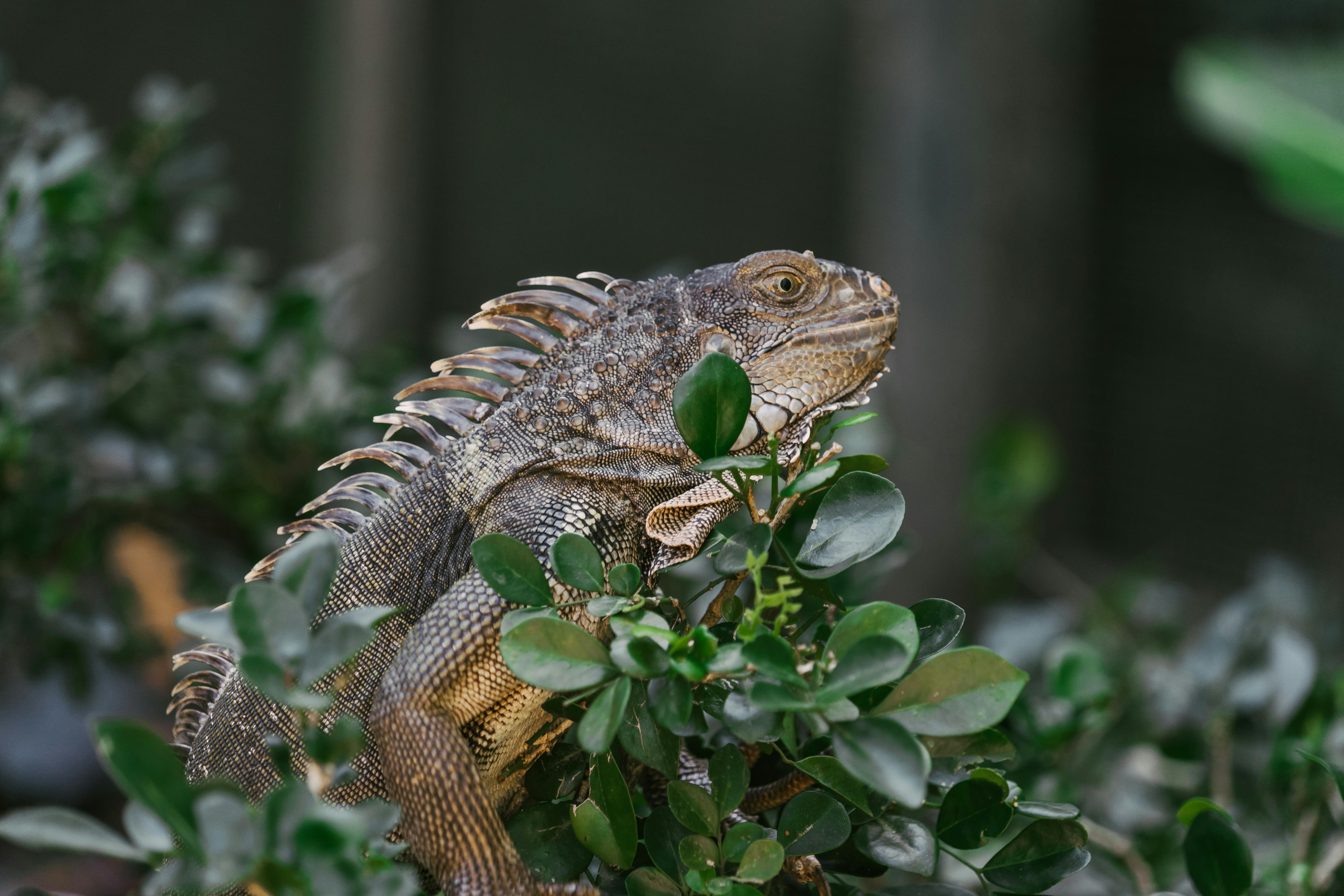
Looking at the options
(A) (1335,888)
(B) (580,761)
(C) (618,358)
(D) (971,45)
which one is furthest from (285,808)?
(D) (971,45)

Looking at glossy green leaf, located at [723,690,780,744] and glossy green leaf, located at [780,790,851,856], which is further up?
glossy green leaf, located at [723,690,780,744]

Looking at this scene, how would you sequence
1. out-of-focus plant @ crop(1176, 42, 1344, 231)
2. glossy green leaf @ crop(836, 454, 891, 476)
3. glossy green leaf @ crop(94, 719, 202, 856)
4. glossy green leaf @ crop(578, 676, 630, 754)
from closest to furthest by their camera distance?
glossy green leaf @ crop(94, 719, 202, 856), glossy green leaf @ crop(578, 676, 630, 754), glossy green leaf @ crop(836, 454, 891, 476), out-of-focus plant @ crop(1176, 42, 1344, 231)

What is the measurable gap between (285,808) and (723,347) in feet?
2.37

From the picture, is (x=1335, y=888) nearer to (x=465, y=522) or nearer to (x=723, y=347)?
(x=723, y=347)

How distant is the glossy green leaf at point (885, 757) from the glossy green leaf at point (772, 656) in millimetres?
54

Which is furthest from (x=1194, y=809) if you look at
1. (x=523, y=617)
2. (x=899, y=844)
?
(x=523, y=617)

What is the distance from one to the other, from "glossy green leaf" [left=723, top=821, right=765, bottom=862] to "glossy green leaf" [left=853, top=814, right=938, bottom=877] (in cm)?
12

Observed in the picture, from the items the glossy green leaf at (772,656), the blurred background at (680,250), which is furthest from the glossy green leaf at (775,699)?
the blurred background at (680,250)

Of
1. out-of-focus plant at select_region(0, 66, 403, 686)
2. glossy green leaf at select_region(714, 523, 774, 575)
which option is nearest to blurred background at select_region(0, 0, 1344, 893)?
out-of-focus plant at select_region(0, 66, 403, 686)

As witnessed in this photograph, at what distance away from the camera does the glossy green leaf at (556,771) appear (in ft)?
3.39

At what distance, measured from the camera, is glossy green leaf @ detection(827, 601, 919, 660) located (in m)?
0.82

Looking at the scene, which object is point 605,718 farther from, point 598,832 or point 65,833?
point 65,833

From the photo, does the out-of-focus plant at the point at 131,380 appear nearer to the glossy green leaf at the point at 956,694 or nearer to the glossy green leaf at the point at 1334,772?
the glossy green leaf at the point at 956,694

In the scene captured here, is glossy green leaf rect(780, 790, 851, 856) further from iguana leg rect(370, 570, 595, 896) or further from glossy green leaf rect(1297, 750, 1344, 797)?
glossy green leaf rect(1297, 750, 1344, 797)
